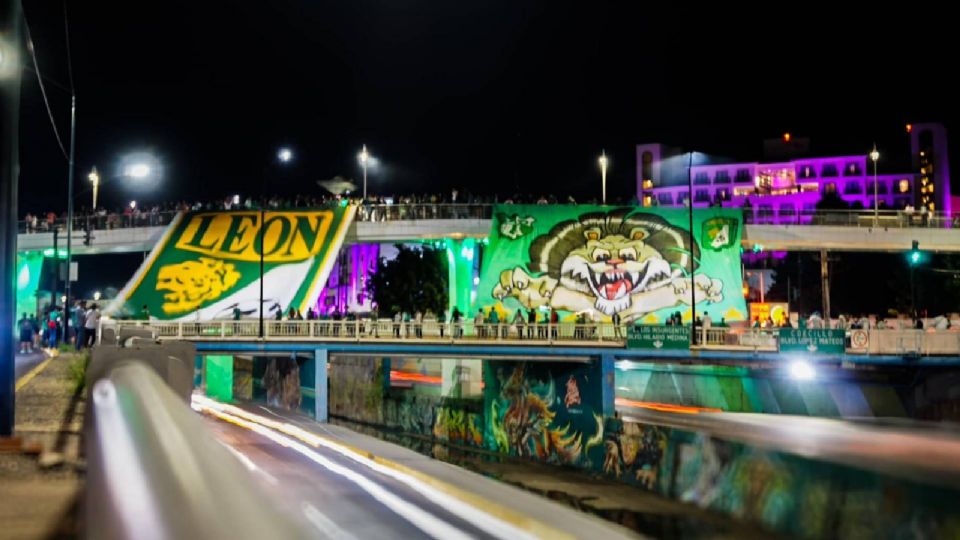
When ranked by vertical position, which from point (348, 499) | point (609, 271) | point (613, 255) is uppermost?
point (613, 255)

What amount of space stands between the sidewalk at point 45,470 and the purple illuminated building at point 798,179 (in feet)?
321

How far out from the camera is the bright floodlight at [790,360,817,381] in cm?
4019

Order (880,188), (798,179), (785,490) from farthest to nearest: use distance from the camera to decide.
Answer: (798,179), (880,188), (785,490)

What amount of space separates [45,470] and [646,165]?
130m

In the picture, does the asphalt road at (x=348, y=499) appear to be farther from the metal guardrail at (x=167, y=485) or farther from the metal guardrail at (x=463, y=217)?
the metal guardrail at (x=463, y=217)

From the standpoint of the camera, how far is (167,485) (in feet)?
12.8

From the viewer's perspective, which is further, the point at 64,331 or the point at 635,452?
the point at 64,331

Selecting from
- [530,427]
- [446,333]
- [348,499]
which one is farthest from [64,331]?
[348,499]

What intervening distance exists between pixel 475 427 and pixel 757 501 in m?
27.8

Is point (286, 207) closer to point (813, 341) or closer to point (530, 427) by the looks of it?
point (530, 427)

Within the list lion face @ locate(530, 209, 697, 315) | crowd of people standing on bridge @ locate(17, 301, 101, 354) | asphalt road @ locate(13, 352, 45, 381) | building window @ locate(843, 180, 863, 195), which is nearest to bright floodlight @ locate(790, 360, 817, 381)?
lion face @ locate(530, 209, 697, 315)

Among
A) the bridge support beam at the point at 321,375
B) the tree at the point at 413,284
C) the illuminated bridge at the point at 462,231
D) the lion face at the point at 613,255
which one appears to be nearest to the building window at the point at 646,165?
the tree at the point at 413,284

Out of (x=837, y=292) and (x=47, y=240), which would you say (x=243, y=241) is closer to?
(x=47, y=240)

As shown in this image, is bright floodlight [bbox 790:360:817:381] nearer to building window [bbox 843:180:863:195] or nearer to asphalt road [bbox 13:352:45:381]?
asphalt road [bbox 13:352:45:381]
